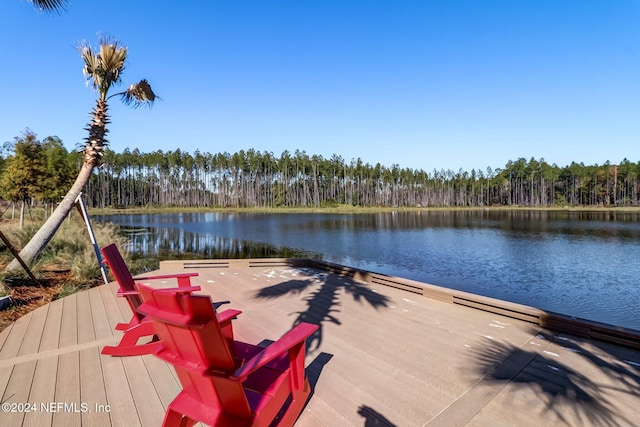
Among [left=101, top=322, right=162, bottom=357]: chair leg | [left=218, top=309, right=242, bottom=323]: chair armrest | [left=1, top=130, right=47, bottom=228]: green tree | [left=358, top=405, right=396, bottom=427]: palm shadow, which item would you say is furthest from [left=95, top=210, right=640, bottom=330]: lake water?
[left=101, top=322, right=162, bottom=357]: chair leg

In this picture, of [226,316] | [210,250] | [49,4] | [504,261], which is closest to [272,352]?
[226,316]

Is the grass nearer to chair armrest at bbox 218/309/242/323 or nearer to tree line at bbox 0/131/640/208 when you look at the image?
chair armrest at bbox 218/309/242/323

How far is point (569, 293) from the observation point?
9.81 meters

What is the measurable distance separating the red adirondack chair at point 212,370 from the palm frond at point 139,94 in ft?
28.7

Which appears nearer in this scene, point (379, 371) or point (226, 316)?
point (226, 316)

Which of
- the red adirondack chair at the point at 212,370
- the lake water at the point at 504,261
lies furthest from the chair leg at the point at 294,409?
the lake water at the point at 504,261

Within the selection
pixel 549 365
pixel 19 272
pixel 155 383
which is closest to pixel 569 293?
pixel 549 365

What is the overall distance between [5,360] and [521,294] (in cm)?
1101

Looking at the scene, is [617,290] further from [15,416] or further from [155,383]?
[15,416]

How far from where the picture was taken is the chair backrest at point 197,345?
60.2 inches

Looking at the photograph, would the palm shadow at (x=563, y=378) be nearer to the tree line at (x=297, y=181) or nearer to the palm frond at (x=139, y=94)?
the palm frond at (x=139, y=94)

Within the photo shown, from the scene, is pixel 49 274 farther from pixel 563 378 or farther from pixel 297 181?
pixel 297 181

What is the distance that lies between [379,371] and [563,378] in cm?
151

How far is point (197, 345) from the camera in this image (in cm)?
159
